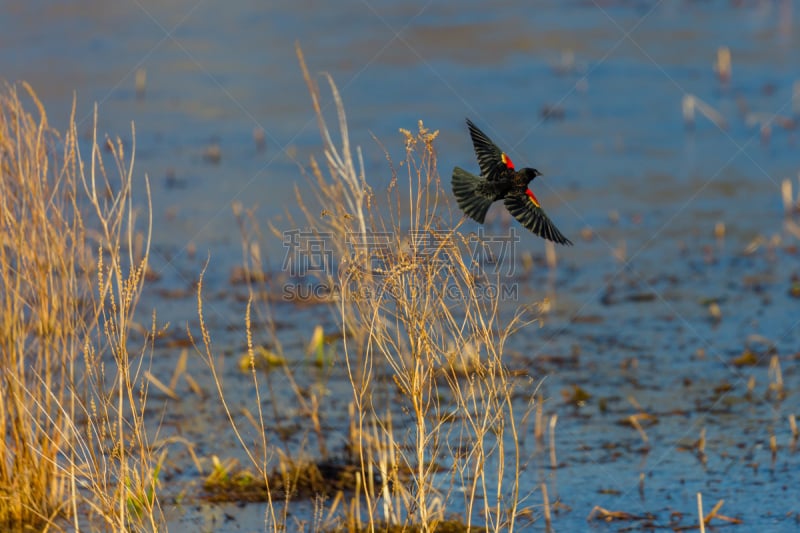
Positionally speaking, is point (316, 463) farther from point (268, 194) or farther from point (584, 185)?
point (584, 185)

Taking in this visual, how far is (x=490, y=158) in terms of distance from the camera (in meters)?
3.80

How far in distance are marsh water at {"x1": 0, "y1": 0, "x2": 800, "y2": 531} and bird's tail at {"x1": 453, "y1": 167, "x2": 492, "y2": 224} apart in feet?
3.80

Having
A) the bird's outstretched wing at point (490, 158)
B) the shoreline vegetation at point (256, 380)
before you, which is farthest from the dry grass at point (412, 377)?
the bird's outstretched wing at point (490, 158)

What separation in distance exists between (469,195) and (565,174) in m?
6.54

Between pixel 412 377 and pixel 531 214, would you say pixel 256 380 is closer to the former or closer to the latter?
pixel 412 377

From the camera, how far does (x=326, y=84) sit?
12680 millimetres

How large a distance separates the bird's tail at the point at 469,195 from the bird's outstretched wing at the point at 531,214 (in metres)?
0.08

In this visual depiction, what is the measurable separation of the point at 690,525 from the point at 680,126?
7.37 meters

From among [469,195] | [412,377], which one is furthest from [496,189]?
[412,377]

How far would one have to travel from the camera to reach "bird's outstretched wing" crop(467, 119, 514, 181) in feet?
12.3

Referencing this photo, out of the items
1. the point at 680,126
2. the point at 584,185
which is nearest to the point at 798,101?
the point at 680,126

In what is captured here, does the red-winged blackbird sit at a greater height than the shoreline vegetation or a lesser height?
greater

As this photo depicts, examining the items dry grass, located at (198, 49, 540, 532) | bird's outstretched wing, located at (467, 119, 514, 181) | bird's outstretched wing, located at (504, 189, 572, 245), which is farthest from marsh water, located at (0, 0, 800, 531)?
bird's outstretched wing, located at (467, 119, 514, 181)

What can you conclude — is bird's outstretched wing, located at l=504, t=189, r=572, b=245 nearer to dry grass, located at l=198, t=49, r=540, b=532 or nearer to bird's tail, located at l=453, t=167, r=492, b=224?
bird's tail, located at l=453, t=167, r=492, b=224
